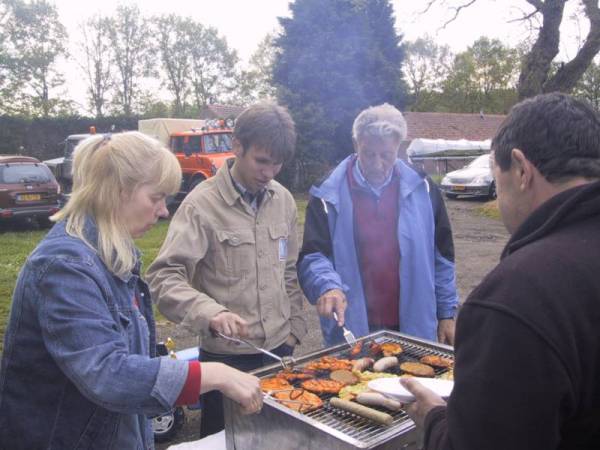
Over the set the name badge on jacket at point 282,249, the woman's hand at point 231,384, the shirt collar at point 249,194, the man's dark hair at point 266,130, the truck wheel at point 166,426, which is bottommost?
the truck wheel at point 166,426

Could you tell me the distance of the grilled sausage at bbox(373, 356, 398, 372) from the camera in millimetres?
2223

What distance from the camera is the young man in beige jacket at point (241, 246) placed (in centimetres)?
241

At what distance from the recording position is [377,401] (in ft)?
6.19

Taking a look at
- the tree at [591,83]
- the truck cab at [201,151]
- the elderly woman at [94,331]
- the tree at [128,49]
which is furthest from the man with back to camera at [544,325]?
the tree at [128,49]

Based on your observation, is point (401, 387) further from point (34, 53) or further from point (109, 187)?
point (34, 53)

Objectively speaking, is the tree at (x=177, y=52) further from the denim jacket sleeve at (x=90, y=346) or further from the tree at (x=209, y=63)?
the denim jacket sleeve at (x=90, y=346)

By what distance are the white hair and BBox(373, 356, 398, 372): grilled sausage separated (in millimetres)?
1135

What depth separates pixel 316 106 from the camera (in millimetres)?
18594

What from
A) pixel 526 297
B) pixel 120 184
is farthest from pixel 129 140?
pixel 526 297

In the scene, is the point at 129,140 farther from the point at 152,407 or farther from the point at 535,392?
the point at 535,392

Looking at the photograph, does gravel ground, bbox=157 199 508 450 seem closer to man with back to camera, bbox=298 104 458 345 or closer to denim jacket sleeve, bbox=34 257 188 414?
man with back to camera, bbox=298 104 458 345

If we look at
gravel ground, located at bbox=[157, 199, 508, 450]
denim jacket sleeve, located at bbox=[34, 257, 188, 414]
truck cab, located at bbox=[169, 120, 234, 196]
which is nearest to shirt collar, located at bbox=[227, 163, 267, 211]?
denim jacket sleeve, located at bbox=[34, 257, 188, 414]

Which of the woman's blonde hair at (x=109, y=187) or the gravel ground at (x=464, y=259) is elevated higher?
the woman's blonde hair at (x=109, y=187)

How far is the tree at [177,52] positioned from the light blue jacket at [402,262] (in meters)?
42.7
